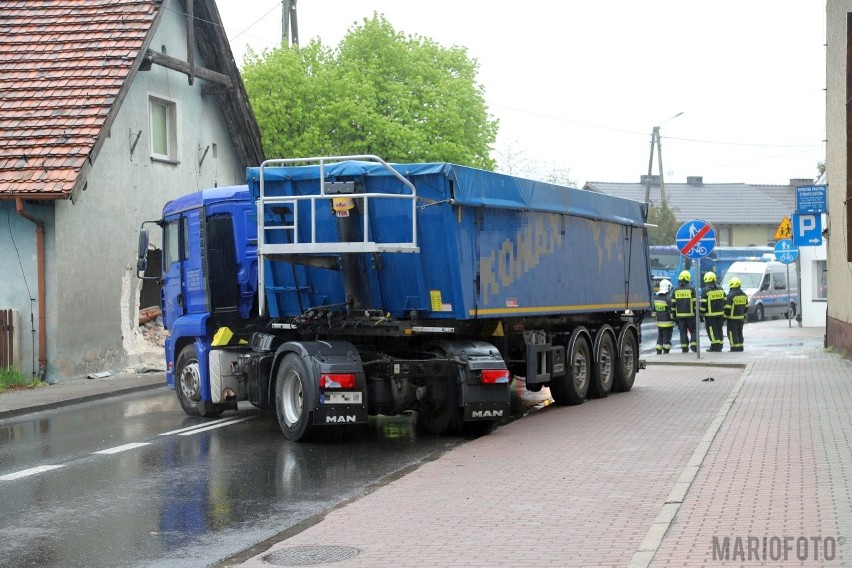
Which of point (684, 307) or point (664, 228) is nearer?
point (684, 307)

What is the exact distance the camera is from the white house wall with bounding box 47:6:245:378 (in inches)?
794

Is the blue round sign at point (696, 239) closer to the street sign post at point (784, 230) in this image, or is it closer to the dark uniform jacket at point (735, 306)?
the dark uniform jacket at point (735, 306)

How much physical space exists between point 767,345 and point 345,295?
58.9 ft

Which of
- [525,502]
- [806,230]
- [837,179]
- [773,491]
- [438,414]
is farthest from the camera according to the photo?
[806,230]

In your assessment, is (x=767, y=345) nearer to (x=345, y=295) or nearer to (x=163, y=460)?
(x=345, y=295)

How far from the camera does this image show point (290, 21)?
1507 inches

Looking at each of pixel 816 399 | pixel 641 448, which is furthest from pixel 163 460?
pixel 816 399

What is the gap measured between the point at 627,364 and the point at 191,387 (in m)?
6.70

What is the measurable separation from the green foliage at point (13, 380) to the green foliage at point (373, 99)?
21049 mm

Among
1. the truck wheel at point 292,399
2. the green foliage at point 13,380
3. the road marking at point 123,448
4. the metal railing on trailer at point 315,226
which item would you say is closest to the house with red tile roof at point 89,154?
the green foliage at point 13,380

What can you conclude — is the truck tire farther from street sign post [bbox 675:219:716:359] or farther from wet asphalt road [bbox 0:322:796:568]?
street sign post [bbox 675:219:716:359]

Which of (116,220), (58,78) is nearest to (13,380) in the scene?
(116,220)

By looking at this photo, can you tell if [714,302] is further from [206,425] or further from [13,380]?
[206,425]

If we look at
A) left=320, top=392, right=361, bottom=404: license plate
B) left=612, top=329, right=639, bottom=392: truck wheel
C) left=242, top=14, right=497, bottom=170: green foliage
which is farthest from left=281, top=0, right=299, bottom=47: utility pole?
left=320, top=392, right=361, bottom=404: license plate
